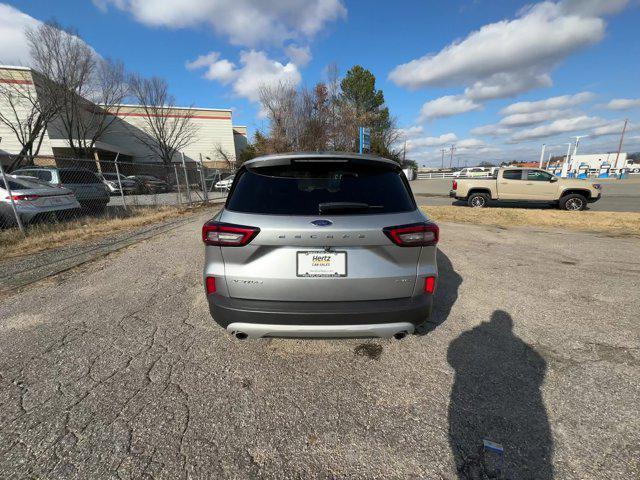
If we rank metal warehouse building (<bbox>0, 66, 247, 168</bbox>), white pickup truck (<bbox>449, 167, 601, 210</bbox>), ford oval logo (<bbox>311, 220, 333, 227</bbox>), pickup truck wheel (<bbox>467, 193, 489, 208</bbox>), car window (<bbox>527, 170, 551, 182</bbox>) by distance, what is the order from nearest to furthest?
ford oval logo (<bbox>311, 220, 333, 227</bbox>) → white pickup truck (<bbox>449, 167, 601, 210</bbox>) → car window (<bbox>527, 170, 551, 182</bbox>) → pickup truck wheel (<bbox>467, 193, 489, 208</bbox>) → metal warehouse building (<bbox>0, 66, 247, 168</bbox>)

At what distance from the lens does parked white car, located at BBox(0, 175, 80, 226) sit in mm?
6363

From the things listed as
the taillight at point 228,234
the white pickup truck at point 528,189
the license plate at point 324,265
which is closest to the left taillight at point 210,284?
the taillight at point 228,234

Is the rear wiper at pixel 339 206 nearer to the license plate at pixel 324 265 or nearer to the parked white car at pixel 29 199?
the license plate at pixel 324 265

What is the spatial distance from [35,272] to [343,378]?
5.19m

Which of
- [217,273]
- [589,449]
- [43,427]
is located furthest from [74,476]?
[589,449]

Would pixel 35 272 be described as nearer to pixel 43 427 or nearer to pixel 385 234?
pixel 43 427

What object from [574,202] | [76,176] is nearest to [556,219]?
[574,202]

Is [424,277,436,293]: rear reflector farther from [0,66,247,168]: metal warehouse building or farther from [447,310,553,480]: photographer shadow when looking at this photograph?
[0,66,247,168]: metal warehouse building

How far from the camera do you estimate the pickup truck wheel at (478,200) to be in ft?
41.8

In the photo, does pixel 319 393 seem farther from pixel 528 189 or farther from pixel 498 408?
pixel 528 189

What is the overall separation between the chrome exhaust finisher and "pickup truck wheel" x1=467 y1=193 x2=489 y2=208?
41.7ft

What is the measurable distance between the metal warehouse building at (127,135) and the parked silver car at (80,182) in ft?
49.6

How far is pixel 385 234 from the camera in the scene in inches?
79.0

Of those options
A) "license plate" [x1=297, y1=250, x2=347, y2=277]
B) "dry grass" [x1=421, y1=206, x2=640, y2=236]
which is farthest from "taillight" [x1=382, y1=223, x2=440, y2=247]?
"dry grass" [x1=421, y1=206, x2=640, y2=236]
